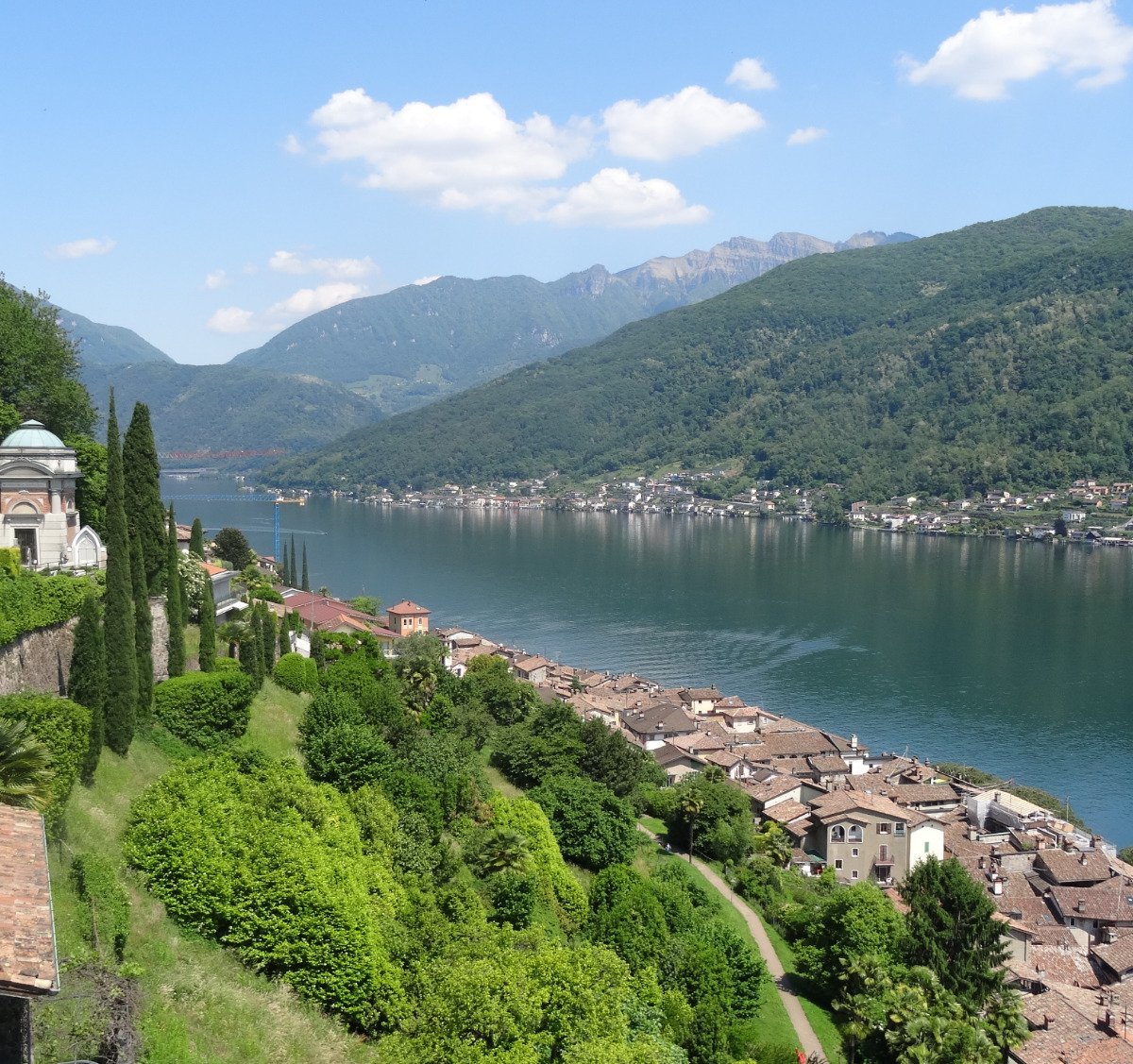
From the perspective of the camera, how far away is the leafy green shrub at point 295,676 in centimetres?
2658

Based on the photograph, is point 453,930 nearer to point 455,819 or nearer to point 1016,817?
point 455,819

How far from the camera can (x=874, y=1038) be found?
21250 millimetres

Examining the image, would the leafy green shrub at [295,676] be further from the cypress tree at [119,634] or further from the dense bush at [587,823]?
the cypress tree at [119,634]

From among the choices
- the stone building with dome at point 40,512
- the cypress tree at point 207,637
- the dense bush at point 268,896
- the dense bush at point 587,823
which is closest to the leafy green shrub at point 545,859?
the dense bush at point 587,823

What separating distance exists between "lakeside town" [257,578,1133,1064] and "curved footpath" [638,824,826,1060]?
169 inches

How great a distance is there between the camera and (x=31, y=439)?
84.4ft

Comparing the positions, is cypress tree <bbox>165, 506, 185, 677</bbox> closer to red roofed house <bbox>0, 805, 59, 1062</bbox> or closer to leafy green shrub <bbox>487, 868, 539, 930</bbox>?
leafy green shrub <bbox>487, 868, 539, 930</bbox>

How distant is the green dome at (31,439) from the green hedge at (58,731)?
13048mm

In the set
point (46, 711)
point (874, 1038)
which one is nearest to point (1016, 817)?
point (874, 1038)

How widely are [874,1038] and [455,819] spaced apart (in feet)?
33.5

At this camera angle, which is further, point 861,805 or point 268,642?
point 861,805

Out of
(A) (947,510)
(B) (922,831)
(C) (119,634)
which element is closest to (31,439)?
(C) (119,634)

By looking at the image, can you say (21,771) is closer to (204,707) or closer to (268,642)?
(204,707)

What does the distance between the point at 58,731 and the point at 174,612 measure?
337 inches
